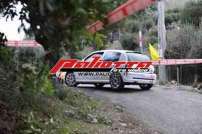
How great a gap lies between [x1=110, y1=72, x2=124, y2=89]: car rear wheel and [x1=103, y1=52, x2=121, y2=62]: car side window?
62 centimetres

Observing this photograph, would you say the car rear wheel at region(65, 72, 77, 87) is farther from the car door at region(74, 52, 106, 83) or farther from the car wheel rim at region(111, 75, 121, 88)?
the car wheel rim at region(111, 75, 121, 88)

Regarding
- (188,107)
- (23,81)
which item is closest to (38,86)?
(23,81)

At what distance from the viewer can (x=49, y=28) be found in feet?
13.7

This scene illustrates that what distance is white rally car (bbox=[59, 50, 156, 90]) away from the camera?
59.9 feet

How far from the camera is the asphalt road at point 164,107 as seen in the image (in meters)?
11.7

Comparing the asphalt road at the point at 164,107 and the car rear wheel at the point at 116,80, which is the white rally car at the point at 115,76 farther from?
the asphalt road at the point at 164,107

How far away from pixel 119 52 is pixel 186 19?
19.7 m

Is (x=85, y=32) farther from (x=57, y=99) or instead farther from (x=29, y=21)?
(x=57, y=99)

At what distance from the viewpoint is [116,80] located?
723 inches

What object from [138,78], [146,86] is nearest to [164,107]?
[138,78]

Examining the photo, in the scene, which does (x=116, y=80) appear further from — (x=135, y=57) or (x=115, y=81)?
(x=135, y=57)

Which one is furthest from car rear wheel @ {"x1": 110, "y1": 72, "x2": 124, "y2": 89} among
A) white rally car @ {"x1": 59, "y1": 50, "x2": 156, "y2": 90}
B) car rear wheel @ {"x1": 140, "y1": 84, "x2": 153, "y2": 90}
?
car rear wheel @ {"x1": 140, "y1": 84, "x2": 153, "y2": 90}

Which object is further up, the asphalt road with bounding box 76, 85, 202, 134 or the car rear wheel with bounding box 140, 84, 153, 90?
the car rear wheel with bounding box 140, 84, 153, 90

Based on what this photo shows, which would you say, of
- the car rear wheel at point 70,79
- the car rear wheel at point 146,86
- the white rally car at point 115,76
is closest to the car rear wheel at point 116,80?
the white rally car at point 115,76
